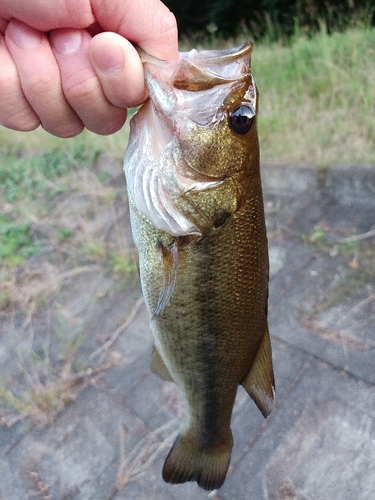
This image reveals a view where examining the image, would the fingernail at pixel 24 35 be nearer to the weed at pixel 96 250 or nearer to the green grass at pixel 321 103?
the weed at pixel 96 250

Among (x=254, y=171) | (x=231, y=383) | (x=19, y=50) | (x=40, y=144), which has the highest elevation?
(x=19, y=50)

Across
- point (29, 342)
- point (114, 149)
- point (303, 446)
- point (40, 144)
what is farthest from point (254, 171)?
point (40, 144)

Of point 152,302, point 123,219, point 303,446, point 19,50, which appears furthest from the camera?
point 123,219

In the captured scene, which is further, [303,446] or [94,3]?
[303,446]

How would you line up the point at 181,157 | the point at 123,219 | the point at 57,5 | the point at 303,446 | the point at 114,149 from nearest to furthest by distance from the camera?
1. the point at 57,5
2. the point at 181,157
3. the point at 303,446
4. the point at 123,219
5. the point at 114,149

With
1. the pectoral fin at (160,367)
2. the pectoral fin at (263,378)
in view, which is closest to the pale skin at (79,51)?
the pectoral fin at (263,378)

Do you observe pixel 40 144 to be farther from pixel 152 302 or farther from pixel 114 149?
pixel 152 302

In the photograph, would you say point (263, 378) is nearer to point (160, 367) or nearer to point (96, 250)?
point (160, 367)
